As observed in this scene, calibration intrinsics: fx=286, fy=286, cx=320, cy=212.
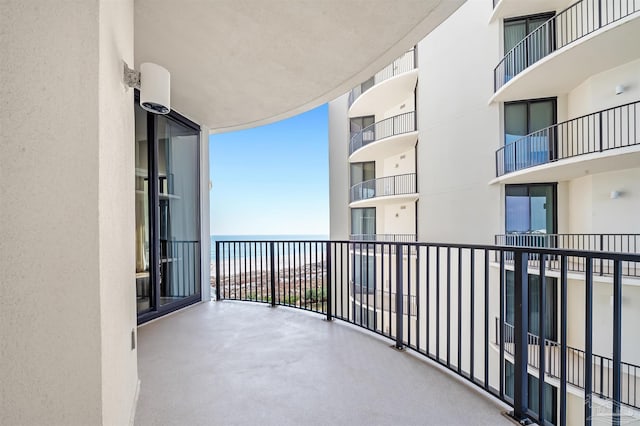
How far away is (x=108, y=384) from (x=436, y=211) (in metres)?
8.21

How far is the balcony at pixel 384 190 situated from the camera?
9.18m

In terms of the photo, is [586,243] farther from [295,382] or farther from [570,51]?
[295,382]

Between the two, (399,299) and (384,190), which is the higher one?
(384,190)

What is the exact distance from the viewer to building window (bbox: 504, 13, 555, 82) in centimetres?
629

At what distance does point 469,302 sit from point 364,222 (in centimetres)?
697

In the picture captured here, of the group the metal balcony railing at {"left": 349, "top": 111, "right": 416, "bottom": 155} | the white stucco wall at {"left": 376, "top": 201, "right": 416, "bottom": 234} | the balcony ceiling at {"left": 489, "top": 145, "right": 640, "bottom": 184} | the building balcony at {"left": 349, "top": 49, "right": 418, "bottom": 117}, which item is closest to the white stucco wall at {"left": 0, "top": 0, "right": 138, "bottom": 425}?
the balcony ceiling at {"left": 489, "top": 145, "right": 640, "bottom": 184}

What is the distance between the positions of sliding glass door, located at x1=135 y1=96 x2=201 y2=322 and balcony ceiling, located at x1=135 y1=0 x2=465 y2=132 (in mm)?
574

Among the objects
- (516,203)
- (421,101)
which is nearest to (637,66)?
(516,203)

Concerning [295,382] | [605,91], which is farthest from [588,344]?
[605,91]

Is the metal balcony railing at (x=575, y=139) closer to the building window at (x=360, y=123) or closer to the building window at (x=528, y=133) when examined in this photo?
the building window at (x=528, y=133)

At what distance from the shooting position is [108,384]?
3.36 feet

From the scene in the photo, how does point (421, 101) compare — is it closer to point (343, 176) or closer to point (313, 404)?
point (343, 176)

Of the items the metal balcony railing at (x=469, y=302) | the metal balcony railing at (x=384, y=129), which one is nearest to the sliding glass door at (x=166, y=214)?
the metal balcony railing at (x=469, y=302)

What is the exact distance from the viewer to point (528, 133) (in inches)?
261
